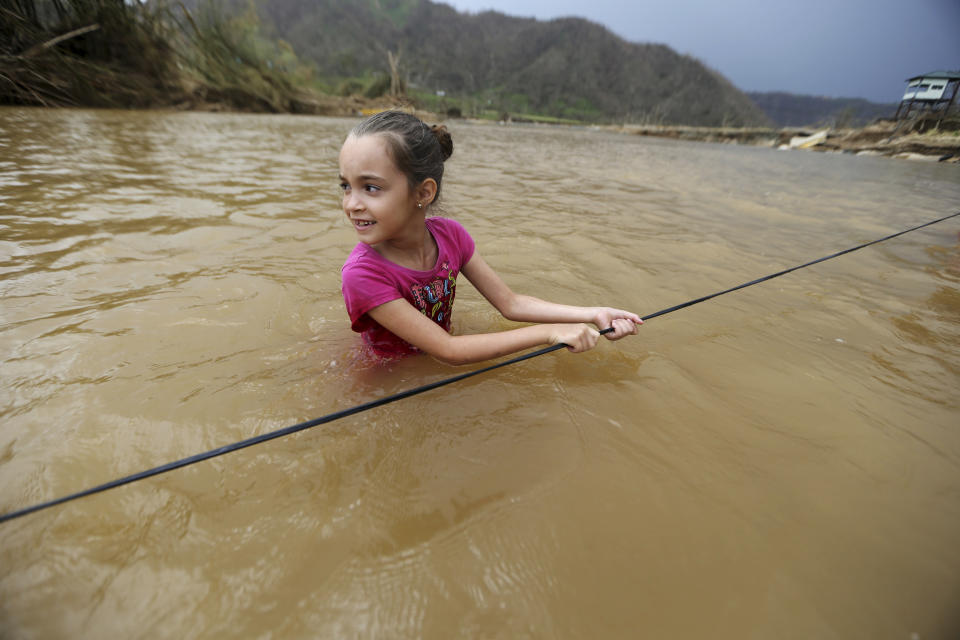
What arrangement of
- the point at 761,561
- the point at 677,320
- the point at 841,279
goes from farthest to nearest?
the point at 841,279
the point at 677,320
the point at 761,561

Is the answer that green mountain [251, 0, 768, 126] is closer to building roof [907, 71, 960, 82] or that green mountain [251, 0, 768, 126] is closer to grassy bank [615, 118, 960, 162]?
grassy bank [615, 118, 960, 162]

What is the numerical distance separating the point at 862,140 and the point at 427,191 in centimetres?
3183

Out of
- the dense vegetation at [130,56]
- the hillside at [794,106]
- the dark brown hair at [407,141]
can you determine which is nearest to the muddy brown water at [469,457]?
the dark brown hair at [407,141]

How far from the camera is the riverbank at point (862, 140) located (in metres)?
17.1

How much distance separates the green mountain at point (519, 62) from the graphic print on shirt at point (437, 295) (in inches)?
3402

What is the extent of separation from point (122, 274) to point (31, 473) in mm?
1591

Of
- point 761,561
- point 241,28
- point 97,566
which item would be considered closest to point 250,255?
point 97,566

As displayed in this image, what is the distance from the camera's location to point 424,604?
0.88 metres

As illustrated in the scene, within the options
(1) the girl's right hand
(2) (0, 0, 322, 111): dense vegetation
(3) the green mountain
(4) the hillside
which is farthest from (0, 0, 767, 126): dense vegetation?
(4) the hillside

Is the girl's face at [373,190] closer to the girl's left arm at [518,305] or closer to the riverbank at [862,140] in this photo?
the girl's left arm at [518,305]

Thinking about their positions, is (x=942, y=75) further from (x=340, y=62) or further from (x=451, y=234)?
(x=340, y=62)

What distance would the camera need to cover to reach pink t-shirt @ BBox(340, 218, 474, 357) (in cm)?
145

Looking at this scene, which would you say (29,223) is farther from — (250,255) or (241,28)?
(241,28)

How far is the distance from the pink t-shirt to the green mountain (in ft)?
283
